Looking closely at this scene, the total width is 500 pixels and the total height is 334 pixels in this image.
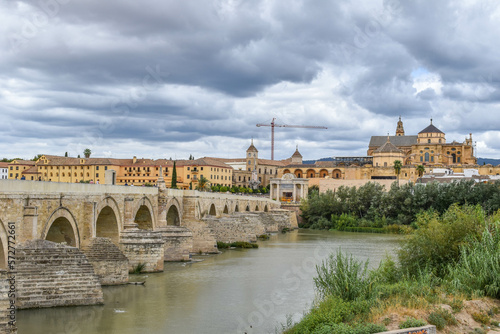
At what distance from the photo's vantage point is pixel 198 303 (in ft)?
62.0

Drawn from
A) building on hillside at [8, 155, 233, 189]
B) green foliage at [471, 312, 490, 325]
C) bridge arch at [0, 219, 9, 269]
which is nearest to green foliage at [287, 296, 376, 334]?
green foliage at [471, 312, 490, 325]

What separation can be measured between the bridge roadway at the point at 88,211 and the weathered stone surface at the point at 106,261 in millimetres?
401

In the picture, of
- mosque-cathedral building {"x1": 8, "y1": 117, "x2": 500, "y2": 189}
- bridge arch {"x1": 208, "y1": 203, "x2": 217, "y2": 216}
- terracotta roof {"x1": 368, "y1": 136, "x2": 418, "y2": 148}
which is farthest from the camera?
terracotta roof {"x1": 368, "y1": 136, "x2": 418, "y2": 148}

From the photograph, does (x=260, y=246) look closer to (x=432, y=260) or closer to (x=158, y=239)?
(x=158, y=239)

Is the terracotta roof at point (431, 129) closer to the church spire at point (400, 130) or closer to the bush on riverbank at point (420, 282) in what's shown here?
the church spire at point (400, 130)

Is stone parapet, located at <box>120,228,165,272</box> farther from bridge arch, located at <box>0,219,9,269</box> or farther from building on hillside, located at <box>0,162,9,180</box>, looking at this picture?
building on hillside, located at <box>0,162,9,180</box>

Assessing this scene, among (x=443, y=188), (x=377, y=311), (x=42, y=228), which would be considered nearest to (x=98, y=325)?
(x=42, y=228)

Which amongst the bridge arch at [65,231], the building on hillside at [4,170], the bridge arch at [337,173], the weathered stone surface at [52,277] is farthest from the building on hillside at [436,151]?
the weathered stone surface at [52,277]

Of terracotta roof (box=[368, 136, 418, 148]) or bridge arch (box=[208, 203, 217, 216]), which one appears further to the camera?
terracotta roof (box=[368, 136, 418, 148])

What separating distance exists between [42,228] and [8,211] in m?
1.75

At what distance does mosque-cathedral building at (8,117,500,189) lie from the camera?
251 ft

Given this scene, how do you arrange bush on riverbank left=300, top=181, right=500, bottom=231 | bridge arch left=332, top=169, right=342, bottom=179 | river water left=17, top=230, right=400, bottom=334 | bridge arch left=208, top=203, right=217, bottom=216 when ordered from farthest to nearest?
bridge arch left=332, top=169, right=342, bottom=179 → bush on riverbank left=300, top=181, right=500, bottom=231 → bridge arch left=208, top=203, right=217, bottom=216 → river water left=17, top=230, right=400, bottom=334

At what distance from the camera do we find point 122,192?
2483cm

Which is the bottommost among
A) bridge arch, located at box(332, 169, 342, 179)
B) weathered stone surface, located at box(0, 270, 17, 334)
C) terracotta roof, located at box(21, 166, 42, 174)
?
weathered stone surface, located at box(0, 270, 17, 334)
